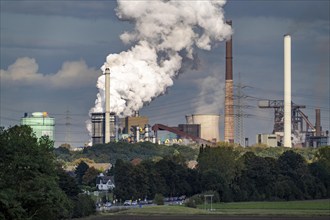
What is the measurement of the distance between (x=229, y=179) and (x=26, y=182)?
9064 centimetres

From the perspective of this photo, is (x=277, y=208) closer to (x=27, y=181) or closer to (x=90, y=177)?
(x=90, y=177)

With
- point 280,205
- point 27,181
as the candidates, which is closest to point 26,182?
point 27,181

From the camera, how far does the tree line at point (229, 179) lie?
128375 millimetres

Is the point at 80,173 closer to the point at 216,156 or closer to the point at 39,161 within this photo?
Answer: the point at 216,156

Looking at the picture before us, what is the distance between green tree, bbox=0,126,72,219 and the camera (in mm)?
44794

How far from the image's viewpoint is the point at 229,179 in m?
137

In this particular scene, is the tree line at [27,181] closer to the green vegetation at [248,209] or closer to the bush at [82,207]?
the bush at [82,207]

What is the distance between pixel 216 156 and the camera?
5940 inches

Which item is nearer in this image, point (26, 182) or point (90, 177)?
point (26, 182)

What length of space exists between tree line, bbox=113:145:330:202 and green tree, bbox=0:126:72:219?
248 feet

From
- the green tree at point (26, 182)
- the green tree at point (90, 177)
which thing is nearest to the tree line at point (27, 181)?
the green tree at point (26, 182)

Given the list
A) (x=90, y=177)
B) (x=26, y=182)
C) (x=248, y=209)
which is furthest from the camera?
(x=90, y=177)

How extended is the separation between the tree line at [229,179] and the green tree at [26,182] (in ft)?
248

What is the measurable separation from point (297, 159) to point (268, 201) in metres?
23.3
